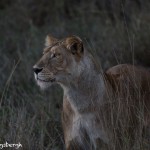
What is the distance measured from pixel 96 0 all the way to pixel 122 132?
5756 mm

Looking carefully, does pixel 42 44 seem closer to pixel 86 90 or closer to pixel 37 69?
pixel 86 90

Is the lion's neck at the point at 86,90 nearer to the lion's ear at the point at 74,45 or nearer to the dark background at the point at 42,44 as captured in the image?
the lion's ear at the point at 74,45

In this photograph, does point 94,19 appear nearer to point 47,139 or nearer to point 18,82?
point 18,82

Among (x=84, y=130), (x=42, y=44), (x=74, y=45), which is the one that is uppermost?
(x=42, y=44)

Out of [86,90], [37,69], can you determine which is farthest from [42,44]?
[37,69]

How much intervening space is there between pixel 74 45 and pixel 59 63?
202mm

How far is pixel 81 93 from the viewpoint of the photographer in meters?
5.61

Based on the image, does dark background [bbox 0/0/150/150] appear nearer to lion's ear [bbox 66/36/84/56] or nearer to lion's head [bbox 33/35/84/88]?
lion's head [bbox 33/35/84/88]

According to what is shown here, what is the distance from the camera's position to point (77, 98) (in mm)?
5605

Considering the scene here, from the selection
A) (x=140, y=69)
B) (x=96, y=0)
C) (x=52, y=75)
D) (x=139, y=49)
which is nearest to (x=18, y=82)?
(x=139, y=49)

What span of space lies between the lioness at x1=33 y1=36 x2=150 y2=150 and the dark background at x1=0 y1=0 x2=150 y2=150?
281mm

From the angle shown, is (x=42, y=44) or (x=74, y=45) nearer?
(x=74, y=45)

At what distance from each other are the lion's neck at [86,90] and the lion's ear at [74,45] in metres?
0.09

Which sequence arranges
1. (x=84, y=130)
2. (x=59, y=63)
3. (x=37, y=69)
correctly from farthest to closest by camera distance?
1. (x=84, y=130)
2. (x=59, y=63)
3. (x=37, y=69)
